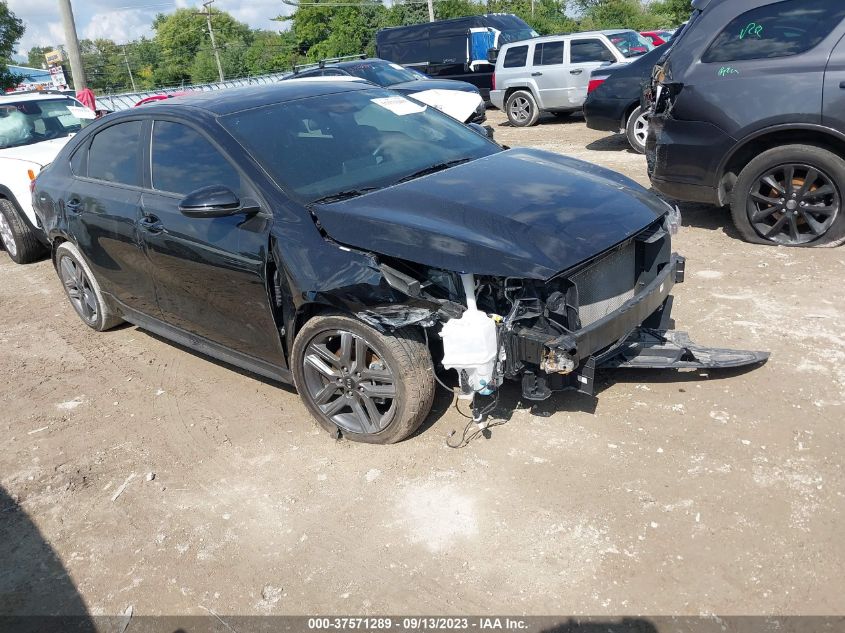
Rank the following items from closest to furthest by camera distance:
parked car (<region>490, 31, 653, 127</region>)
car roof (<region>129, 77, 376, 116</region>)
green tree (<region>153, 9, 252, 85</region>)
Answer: car roof (<region>129, 77, 376, 116</region>) < parked car (<region>490, 31, 653, 127</region>) < green tree (<region>153, 9, 252, 85</region>)

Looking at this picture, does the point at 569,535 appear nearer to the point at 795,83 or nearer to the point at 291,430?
the point at 291,430

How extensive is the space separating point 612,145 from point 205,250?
877 cm

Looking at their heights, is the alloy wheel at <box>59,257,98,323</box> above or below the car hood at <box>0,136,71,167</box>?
below

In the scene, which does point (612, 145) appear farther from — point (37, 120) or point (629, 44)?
point (37, 120)

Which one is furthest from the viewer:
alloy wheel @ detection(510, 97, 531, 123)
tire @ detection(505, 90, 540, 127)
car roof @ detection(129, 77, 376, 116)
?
alloy wheel @ detection(510, 97, 531, 123)

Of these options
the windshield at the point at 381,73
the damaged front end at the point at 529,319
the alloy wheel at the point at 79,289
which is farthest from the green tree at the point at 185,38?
the damaged front end at the point at 529,319

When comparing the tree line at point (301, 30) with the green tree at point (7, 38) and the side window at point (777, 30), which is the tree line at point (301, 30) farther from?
the side window at point (777, 30)

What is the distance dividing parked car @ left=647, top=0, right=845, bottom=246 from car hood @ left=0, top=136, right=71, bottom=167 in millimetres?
6279

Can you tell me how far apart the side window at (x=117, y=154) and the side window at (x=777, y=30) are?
14.7ft

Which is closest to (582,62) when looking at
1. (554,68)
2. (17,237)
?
(554,68)

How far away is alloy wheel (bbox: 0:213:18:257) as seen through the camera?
7775 mm

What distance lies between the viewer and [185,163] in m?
4.07

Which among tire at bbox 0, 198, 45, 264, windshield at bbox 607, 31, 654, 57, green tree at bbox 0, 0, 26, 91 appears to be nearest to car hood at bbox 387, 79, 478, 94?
windshield at bbox 607, 31, 654, 57

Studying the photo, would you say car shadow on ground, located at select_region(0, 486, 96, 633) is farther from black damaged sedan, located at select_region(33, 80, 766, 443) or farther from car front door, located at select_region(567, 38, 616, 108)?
car front door, located at select_region(567, 38, 616, 108)
